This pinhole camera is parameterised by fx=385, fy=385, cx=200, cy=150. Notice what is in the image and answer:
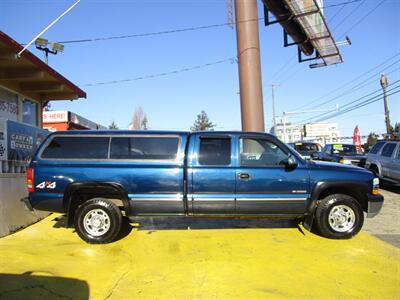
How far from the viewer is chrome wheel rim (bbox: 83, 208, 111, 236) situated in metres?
6.48

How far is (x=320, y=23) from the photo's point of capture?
1509 cm

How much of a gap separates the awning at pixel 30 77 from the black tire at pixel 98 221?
15.2 feet

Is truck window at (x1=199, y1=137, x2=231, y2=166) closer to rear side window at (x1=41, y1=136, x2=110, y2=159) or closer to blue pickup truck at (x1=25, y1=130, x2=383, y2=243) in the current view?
blue pickup truck at (x1=25, y1=130, x2=383, y2=243)

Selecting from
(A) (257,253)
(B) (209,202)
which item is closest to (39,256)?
(B) (209,202)

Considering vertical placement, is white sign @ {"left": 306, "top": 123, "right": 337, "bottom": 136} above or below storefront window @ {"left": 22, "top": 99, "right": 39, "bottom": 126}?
above

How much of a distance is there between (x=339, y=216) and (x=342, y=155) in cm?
1111

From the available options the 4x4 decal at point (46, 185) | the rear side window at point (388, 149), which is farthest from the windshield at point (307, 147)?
the 4x4 decal at point (46, 185)

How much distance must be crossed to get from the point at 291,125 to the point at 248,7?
7489 cm

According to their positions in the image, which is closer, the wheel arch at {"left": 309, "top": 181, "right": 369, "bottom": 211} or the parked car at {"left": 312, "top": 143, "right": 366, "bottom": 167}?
the wheel arch at {"left": 309, "top": 181, "right": 369, "bottom": 211}

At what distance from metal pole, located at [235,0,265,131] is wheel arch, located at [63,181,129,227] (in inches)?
280

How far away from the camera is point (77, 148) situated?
6645 millimetres

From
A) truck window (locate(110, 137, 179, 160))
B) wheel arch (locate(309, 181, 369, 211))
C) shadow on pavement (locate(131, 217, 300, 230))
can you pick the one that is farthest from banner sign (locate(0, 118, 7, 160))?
wheel arch (locate(309, 181, 369, 211))

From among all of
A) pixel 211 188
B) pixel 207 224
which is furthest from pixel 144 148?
pixel 207 224

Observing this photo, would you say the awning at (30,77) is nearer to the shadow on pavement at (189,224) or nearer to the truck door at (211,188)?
the shadow on pavement at (189,224)
